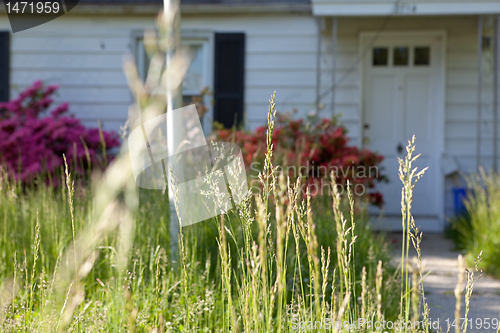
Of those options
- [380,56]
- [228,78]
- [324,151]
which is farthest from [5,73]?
[380,56]

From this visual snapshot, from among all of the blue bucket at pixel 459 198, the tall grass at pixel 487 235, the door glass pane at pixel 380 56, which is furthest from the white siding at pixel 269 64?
the tall grass at pixel 487 235

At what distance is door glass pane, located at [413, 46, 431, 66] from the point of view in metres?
6.78

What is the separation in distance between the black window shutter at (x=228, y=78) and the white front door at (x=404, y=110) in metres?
1.84

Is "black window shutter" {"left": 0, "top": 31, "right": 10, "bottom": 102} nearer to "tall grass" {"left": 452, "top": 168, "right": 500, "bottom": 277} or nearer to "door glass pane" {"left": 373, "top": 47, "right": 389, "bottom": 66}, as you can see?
"door glass pane" {"left": 373, "top": 47, "right": 389, "bottom": 66}

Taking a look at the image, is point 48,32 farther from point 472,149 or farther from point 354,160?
point 472,149

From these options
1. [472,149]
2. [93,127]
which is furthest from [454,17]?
[93,127]

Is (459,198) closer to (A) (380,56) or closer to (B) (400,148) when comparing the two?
(B) (400,148)

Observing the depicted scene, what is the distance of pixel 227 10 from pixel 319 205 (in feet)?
12.2

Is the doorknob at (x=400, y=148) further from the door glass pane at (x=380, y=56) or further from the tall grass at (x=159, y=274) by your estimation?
the tall grass at (x=159, y=274)

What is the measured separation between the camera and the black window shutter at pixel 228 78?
6781 millimetres

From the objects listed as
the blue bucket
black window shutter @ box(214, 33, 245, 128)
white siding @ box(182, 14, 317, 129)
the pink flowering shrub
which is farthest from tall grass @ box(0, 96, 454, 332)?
black window shutter @ box(214, 33, 245, 128)

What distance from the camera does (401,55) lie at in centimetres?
686

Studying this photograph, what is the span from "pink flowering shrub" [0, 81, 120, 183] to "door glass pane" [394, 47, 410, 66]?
13.9 feet

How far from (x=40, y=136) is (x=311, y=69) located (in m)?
3.83
